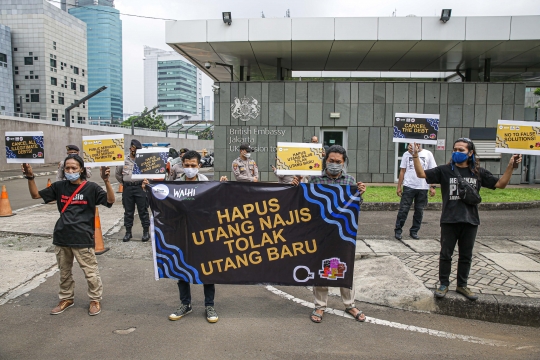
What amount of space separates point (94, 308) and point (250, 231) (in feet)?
6.62

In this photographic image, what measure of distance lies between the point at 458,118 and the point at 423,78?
782cm

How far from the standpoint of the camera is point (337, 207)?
14.7 ft

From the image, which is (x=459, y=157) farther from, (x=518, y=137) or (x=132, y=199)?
(x=132, y=199)

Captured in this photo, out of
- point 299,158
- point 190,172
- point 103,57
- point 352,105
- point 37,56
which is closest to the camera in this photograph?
point 190,172

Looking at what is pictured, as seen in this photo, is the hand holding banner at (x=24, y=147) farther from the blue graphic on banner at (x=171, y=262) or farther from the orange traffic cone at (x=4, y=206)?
the orange traffic cone at (x=4, y=206)

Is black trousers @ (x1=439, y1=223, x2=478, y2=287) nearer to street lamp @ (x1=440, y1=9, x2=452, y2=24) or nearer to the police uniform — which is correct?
the police uniform

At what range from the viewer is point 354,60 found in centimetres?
1916

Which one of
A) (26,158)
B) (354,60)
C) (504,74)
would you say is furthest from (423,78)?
(26,158)

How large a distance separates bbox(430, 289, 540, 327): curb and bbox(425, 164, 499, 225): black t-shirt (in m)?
0.90

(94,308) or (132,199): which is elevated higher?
(132,199)

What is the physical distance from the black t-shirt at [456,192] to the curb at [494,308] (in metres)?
0.90

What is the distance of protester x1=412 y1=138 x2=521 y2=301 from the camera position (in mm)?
4578

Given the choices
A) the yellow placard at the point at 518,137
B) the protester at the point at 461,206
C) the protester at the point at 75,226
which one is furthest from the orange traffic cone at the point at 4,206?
the yellow placard at the point at 518,137

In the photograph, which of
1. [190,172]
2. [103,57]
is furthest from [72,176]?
[103,57]
